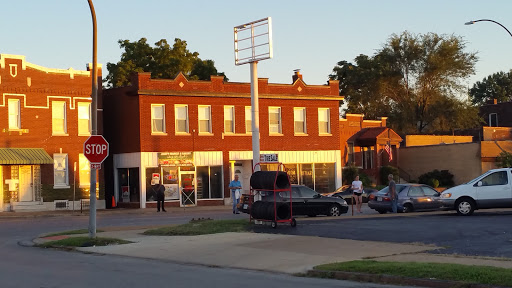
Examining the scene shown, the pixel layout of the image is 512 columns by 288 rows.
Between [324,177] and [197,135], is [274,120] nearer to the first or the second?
[324,177]

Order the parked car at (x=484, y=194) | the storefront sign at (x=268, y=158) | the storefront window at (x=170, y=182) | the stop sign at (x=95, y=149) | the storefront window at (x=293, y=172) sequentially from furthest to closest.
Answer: the storefront window at (x=293, y=172)
the storefront window at (x=170, y=182)
the parked car at (x=484, y=194)
the storefront sign at (x=268, y=158)
the stop sign at (x=95, y=149)

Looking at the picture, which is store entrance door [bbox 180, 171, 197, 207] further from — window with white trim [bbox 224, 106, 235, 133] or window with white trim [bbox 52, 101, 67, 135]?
window with white trim [bbox 52, 101, 67, 135]

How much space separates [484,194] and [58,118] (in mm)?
27028

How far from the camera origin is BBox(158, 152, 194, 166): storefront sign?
45.9 m

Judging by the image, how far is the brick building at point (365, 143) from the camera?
2298 inches

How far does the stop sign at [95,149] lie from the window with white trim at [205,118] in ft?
87.6

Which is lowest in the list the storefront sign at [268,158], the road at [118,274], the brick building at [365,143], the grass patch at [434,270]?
the road at [118,274]

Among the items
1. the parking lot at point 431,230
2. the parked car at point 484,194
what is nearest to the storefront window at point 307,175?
the parking lot at point 431,230

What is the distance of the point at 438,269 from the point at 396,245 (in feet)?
16.9

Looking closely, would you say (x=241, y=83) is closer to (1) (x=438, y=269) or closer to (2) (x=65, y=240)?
(2) (x=65, y=240)

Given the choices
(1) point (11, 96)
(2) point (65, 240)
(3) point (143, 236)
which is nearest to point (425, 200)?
(3) point (143, 236)

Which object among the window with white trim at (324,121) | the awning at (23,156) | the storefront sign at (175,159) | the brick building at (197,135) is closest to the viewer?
the awning at (23,156)

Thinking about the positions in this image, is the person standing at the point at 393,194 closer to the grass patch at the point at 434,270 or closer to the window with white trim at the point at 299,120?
the grass patch at the point at 434,270

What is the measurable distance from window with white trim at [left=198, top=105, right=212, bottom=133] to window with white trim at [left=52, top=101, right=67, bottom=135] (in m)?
8.72
